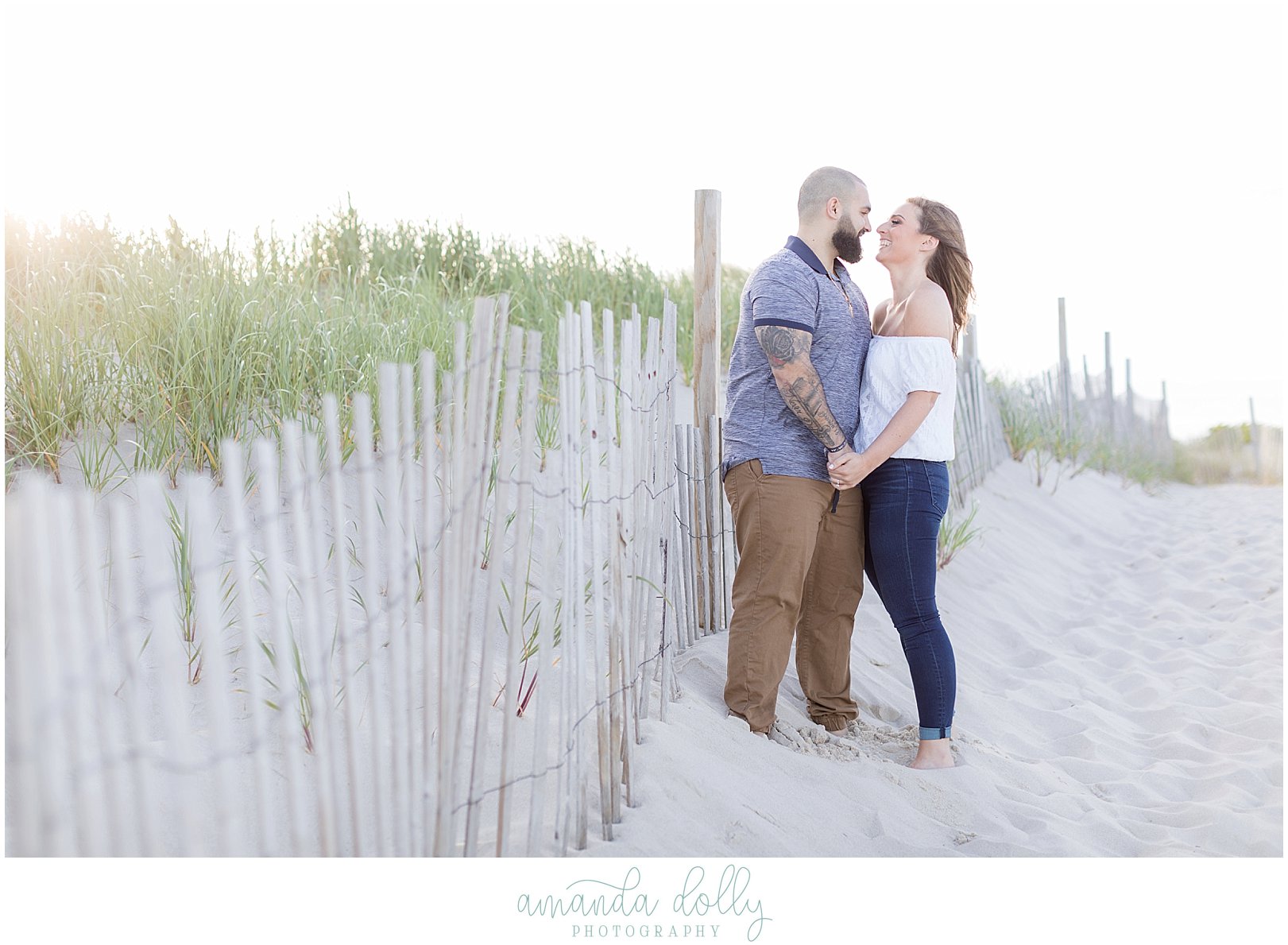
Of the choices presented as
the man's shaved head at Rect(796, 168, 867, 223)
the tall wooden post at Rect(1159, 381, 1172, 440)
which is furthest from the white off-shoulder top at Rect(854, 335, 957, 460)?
the tall wooden post at Rect(1159, 381, 1172, 440)

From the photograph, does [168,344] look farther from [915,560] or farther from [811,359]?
[915,560]

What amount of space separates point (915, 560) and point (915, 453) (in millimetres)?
304

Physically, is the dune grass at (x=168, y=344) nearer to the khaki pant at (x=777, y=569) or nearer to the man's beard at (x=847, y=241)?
the khaki pant at (x=777, y=569)

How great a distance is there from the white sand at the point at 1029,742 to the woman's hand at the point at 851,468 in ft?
2.58

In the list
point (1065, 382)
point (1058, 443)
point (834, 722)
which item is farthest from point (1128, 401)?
point (834, 722)

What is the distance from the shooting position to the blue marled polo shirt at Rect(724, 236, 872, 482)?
8.46 ft

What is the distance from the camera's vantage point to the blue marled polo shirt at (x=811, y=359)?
8.46ft

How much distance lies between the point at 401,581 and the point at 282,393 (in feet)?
7.79

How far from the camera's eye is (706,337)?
3.54 metres

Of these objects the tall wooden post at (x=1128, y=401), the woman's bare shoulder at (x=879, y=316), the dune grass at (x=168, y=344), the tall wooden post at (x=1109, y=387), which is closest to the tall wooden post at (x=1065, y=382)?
the tall wooden post at (x=1109, y=387)

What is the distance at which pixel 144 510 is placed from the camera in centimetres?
117

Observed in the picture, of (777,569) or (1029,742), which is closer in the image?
(777,569)
